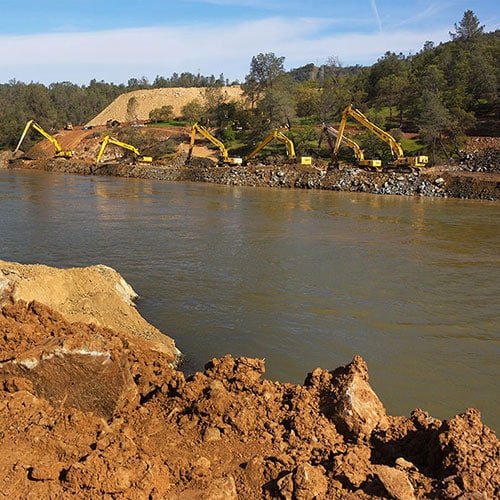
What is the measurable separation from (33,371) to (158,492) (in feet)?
6.83

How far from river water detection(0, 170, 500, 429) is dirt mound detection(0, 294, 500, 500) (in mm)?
1751

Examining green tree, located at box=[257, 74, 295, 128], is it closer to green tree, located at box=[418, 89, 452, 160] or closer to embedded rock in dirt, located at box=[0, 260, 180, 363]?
green tree, located at box=[418, 89, 452, 160]

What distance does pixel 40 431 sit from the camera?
14.3ft

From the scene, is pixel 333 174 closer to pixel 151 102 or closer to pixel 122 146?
pixel 122 146

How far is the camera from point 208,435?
4.56m

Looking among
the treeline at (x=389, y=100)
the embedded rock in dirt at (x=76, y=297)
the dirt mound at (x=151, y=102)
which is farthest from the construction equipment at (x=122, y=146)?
the embedded rock in dirt at (x=76, y=297)

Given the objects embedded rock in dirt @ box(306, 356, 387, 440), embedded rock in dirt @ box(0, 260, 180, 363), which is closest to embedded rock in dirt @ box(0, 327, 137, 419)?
embedded rock in dirt @ box(0, 260, 180, 363)

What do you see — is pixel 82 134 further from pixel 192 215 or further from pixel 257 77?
pixel 192 215

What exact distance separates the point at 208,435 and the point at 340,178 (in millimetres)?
35623

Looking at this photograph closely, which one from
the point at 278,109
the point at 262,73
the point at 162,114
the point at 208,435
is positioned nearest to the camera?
the point at 208,435

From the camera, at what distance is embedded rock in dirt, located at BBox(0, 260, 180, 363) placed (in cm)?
700

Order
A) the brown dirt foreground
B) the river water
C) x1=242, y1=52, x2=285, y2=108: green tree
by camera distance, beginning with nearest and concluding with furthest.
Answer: the brown dirt foreground, the river water, x1=242, y1=52, x2=285, y2=108: green tree

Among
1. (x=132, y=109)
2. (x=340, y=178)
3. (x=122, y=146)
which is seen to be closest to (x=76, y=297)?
(x=340, y=178)

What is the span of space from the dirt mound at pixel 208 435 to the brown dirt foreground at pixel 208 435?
1 centimetres
